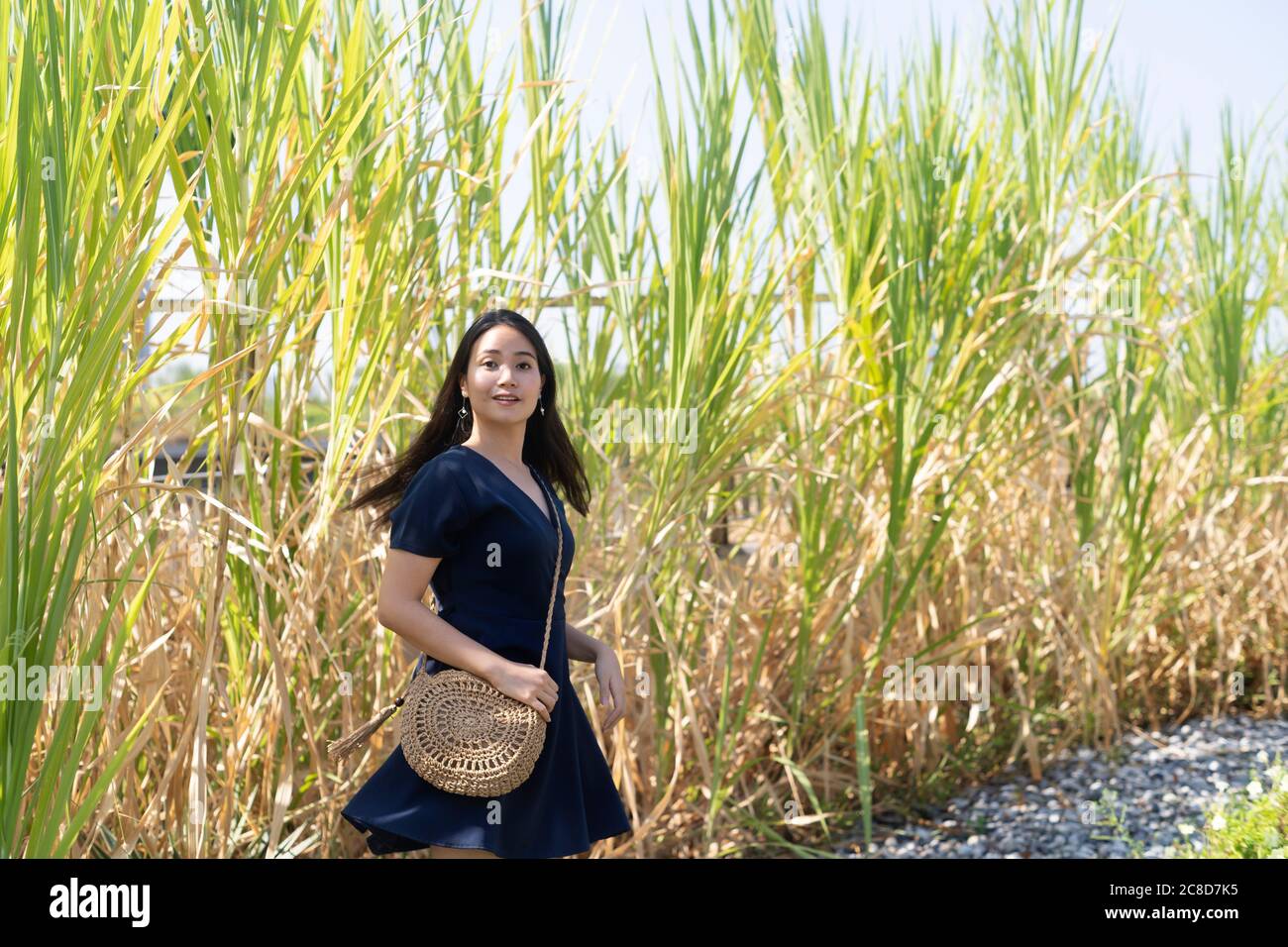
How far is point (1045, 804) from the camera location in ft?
9.49

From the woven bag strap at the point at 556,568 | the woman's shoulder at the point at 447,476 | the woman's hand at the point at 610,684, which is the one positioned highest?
the woman's shoulder at the point at 447,476

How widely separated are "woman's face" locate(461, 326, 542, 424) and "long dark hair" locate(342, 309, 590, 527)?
0.02 meters

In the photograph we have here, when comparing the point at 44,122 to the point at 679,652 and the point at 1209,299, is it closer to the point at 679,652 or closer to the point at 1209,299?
the point at 679,652

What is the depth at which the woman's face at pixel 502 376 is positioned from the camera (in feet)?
5.33

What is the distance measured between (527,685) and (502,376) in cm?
42

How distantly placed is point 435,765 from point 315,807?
0.66 meters

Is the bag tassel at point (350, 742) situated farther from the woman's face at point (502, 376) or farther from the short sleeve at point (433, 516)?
the woman's face at point (502, 376)

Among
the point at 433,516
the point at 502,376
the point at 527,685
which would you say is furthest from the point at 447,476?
the point at 527,685

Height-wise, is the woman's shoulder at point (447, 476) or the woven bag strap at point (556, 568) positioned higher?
the woman's shoulder at point (447, 476)

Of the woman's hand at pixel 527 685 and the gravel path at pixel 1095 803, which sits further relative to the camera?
the gravel path at pixel 1095 803

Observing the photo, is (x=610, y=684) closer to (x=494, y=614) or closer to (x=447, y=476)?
(x=494, y=614)

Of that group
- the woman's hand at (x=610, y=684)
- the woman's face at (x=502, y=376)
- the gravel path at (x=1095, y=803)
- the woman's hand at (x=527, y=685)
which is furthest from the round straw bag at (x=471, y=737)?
the gravel path at (x=1095, y=803)

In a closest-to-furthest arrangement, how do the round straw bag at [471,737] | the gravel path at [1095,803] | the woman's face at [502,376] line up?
1. the round straw bag at [471,737]
2. the woman's face at [502,376]
3. the gravel path at [1095,803]
